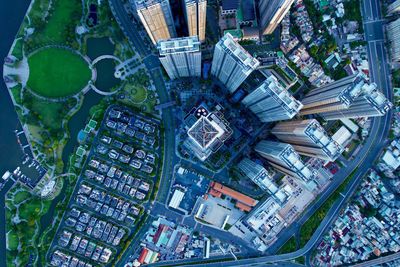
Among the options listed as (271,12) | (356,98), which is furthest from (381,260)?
(271,12)

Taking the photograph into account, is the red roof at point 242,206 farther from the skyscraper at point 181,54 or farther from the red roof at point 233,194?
the skyscraper at point 181,54

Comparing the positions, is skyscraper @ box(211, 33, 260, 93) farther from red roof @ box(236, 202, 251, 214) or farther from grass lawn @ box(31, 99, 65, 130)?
grass lawn @ box(31, 99, 65, 130)

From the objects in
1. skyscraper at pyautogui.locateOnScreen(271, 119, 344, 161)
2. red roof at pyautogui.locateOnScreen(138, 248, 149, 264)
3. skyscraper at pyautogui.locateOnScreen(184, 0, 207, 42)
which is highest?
skyscraper at pyautogui.locateOnScreen(184, 0, 207, 42)

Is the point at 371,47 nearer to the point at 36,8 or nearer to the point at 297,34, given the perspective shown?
the point at 297,34

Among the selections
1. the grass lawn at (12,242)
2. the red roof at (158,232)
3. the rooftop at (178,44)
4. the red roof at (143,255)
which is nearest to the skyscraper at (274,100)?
the rooftop at (178,44)

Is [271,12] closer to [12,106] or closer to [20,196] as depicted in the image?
[12,106]

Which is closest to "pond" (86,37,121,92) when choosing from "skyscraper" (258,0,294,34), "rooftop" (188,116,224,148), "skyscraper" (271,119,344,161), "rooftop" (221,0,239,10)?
"rooftop" (188,116,224,148)
